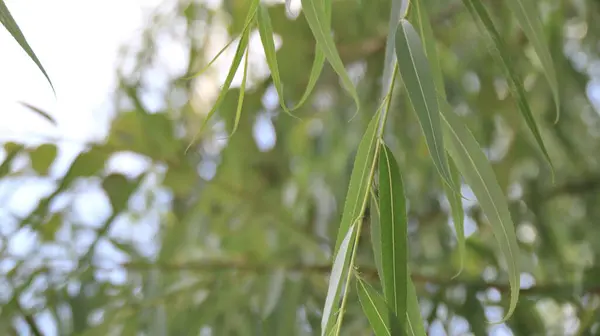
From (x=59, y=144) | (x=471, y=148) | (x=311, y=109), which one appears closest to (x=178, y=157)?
(x=59, y=144)

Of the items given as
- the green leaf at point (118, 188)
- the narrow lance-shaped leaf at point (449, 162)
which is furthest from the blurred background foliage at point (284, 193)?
the narrow lance-shaped leaf at point (449, 162)

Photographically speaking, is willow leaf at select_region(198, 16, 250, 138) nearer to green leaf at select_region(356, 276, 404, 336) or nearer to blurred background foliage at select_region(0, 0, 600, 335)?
green leaf at select_region(356, 276, 404, 336)

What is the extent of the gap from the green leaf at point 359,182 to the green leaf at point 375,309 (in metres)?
0.02

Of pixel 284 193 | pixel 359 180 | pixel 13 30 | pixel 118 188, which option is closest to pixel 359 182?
pixel 359 180

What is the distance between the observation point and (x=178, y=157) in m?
0.58

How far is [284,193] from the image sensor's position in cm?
80

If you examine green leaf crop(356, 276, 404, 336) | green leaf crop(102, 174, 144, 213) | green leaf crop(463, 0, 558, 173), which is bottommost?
green leaf crop(102, 174, 144, 213)

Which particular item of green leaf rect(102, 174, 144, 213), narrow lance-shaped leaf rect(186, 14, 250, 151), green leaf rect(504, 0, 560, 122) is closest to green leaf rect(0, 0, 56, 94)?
narrow lance-shaped leaf rect(186, 14, 250, 151)

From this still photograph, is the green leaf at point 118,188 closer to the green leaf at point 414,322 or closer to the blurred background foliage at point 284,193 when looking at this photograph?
the blurred background foliage at point 284,193

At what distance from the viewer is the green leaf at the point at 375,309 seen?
0.70 feet

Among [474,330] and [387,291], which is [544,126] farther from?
[387,291]

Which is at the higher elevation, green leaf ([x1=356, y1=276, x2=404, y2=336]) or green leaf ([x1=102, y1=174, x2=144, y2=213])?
green leaf ([x1=356, y1=276, x2=404, y2=336])

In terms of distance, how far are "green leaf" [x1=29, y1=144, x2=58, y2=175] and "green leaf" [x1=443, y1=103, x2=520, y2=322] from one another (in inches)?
14.4

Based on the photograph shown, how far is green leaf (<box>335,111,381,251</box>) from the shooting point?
229 millimetres
